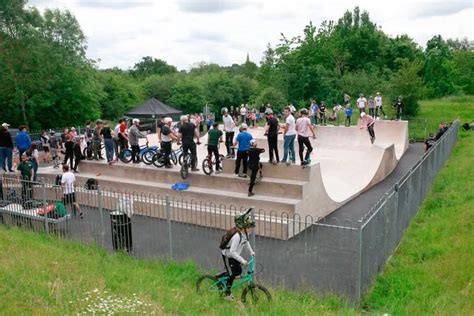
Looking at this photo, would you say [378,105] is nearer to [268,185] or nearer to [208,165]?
[208,165]

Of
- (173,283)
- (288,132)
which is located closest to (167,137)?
(288,132)

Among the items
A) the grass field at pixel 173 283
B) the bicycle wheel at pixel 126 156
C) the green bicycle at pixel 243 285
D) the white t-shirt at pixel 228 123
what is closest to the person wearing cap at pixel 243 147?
the white t-shirt at pixel 228 123

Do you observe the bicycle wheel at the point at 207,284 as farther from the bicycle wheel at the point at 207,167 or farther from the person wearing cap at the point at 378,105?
the person wearing cap at the point at 378,105

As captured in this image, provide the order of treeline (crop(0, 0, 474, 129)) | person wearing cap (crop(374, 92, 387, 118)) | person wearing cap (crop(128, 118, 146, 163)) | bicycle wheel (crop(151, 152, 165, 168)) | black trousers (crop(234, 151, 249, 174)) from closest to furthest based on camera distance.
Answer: black trousers (crop(234, 151, 249, 174)), person wearing cap (crop(128, 118, 146, 163)), bicycle wheel (crop(151, 152, 165, 168)), person wearing cap (crop(374, 92, 387, 118)), treeline (crop(0, 0, 474, 129))

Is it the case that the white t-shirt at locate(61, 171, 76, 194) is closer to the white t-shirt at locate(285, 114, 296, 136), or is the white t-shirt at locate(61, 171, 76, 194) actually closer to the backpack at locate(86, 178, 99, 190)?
the backpack at locate(86, 178, 99, 190)

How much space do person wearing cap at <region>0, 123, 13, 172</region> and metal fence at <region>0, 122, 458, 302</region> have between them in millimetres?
3061

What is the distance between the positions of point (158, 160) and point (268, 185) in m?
4.69

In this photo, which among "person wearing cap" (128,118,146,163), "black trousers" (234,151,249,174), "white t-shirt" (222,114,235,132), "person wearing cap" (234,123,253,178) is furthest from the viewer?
"white t-shirt" (222,114,235,132)

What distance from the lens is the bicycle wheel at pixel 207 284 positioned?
738 centimetres

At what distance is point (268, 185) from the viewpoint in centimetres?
1308

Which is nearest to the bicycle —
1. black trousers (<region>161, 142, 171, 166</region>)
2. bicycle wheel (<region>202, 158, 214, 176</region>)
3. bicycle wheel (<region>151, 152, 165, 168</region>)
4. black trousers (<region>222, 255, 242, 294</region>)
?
bicycle wheel (<region>202, 158, 214, 176</region>)

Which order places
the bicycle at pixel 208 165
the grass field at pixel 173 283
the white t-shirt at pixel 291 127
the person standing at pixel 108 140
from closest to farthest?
1. the grass field at pixel 173 283
2. the white t-shirt at pixel 291 127
3. the bicycle at pixel 208 165
4. the person standing at pixel 108 140

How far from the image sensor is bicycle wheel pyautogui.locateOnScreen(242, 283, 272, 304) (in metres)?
6.96

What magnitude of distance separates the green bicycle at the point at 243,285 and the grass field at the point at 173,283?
0.17 metres
